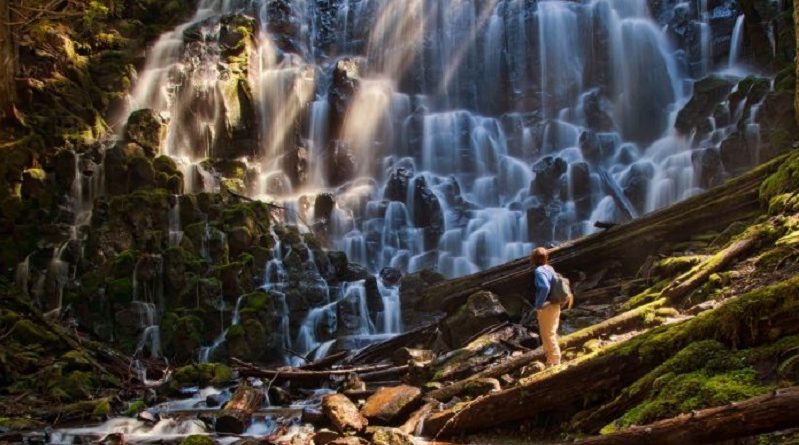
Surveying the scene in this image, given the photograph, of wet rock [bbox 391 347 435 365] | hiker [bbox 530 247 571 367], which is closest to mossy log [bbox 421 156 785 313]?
wet rock [bbox 391 347 435 365]

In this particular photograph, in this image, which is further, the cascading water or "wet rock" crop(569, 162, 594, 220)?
"wet rock" crop(569, 162, 594, 220)

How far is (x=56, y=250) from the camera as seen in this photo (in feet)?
68.0

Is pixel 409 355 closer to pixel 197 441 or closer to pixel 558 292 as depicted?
pixel 558 292

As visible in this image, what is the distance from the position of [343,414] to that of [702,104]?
24516 mm

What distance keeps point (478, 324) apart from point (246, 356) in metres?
9.00

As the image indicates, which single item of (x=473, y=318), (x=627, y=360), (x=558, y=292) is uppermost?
(x=558, y=292)

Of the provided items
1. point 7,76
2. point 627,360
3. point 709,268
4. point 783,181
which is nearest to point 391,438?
point 627,360

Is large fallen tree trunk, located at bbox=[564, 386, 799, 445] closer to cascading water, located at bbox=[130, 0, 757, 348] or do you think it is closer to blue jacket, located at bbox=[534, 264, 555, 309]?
blue jacket, located at bbox=[534, 264, 555, 309]

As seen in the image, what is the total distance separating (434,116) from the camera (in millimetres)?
36031

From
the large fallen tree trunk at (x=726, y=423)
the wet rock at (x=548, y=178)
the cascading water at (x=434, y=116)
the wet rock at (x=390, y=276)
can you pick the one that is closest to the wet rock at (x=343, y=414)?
the large fallen tree trunk at (x=726, y=423)

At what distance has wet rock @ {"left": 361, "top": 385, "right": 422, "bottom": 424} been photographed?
867cm

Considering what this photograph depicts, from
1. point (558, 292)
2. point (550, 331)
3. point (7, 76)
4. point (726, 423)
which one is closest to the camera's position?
point (726, 423)

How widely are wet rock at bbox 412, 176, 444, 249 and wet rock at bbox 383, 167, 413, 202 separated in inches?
21.4

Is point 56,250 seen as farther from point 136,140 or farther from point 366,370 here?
point 366,370
